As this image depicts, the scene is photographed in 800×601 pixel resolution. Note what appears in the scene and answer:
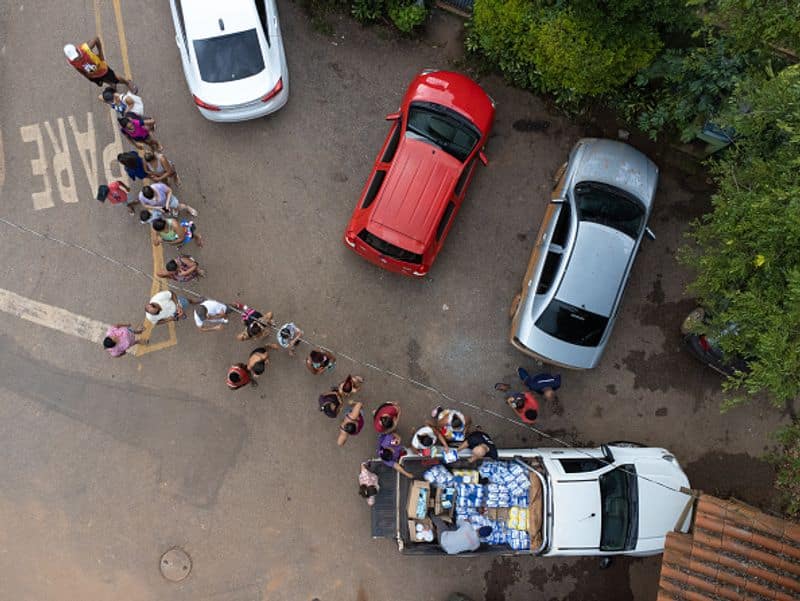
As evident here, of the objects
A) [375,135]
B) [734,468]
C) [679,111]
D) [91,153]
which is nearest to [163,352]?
[91,153]

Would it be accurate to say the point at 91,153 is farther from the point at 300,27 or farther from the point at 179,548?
the point at 179,548

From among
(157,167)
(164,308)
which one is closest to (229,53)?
(157,167)

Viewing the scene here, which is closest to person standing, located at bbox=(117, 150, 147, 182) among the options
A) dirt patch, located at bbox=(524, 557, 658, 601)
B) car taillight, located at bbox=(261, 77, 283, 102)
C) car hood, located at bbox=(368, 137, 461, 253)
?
car taillight, located at bbox=(261, 77, 283, 102)

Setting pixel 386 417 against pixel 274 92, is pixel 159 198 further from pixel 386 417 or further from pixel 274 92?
pixel 386 417

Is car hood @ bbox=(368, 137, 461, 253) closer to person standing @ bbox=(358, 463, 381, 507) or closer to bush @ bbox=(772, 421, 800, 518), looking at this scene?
person standing @ bbox=(358, 463, 381, 507)

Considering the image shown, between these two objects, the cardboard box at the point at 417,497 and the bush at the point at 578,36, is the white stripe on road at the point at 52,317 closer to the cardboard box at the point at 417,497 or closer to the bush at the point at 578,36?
the cardboard box at the point at 417,497

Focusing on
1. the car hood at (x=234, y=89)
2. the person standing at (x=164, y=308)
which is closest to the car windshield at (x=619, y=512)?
the person standing at (x=164, y=308)

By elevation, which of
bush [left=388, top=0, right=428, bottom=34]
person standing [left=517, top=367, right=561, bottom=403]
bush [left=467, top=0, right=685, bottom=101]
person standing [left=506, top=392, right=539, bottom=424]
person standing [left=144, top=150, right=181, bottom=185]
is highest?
bush [left=467, top=0, right=685, bottom=101]
